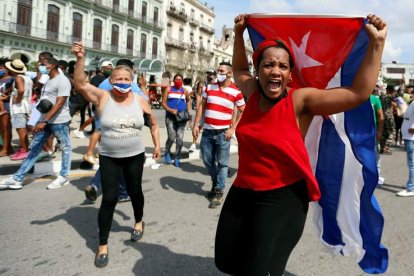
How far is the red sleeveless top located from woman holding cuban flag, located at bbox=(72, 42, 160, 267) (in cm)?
162

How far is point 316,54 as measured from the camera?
2.61m

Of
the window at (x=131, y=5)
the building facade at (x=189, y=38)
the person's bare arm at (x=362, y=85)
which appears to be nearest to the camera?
the person's bare arm at (x=362, y=85)

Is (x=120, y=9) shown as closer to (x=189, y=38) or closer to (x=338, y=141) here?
(x=189, y=38)

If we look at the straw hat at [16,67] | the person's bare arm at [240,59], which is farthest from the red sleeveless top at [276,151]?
the straw hat at [16,67]

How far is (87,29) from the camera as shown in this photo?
38.3 meters

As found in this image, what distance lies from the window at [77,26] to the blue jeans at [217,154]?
3528 centimetres

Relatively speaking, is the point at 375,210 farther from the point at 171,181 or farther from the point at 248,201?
the point at 171,181

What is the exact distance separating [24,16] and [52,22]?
3.01m

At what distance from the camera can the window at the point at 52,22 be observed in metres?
34.1

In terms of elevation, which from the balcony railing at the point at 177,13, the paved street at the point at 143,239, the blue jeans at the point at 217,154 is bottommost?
the paved street at the point at 143,239

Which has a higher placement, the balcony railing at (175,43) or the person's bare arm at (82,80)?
the balcony railing at (175,43)

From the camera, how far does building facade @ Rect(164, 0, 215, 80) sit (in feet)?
168

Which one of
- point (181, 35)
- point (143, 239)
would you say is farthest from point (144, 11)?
point (143, 239)

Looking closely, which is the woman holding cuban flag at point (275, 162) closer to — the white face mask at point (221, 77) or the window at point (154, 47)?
the white face mask at point (221, 77)
